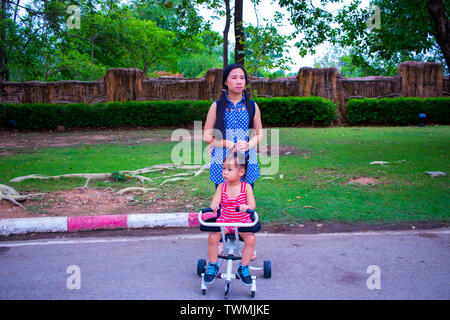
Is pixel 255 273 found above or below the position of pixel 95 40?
below

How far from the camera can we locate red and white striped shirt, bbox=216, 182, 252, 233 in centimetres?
345

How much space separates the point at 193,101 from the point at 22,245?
13722mm

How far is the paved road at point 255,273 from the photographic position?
3457 millimetres

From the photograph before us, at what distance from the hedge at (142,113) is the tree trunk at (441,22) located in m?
8.77

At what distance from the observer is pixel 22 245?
4.77 metres

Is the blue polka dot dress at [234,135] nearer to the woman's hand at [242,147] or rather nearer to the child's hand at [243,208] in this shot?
the woman's hand at [242,147]

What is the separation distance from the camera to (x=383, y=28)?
9.90 m

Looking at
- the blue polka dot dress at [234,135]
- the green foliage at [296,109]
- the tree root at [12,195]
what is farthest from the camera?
the green foliage at [296,109]

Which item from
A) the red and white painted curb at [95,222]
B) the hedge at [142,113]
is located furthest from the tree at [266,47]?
the hedge at [142,113]

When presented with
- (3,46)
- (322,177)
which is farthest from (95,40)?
(322,177)

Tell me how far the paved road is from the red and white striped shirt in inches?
25.0

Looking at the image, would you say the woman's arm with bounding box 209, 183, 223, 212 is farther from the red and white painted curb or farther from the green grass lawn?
the green grass lawn

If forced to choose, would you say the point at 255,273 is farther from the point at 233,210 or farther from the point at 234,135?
the point at 234,135

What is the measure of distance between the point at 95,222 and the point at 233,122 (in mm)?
2534
